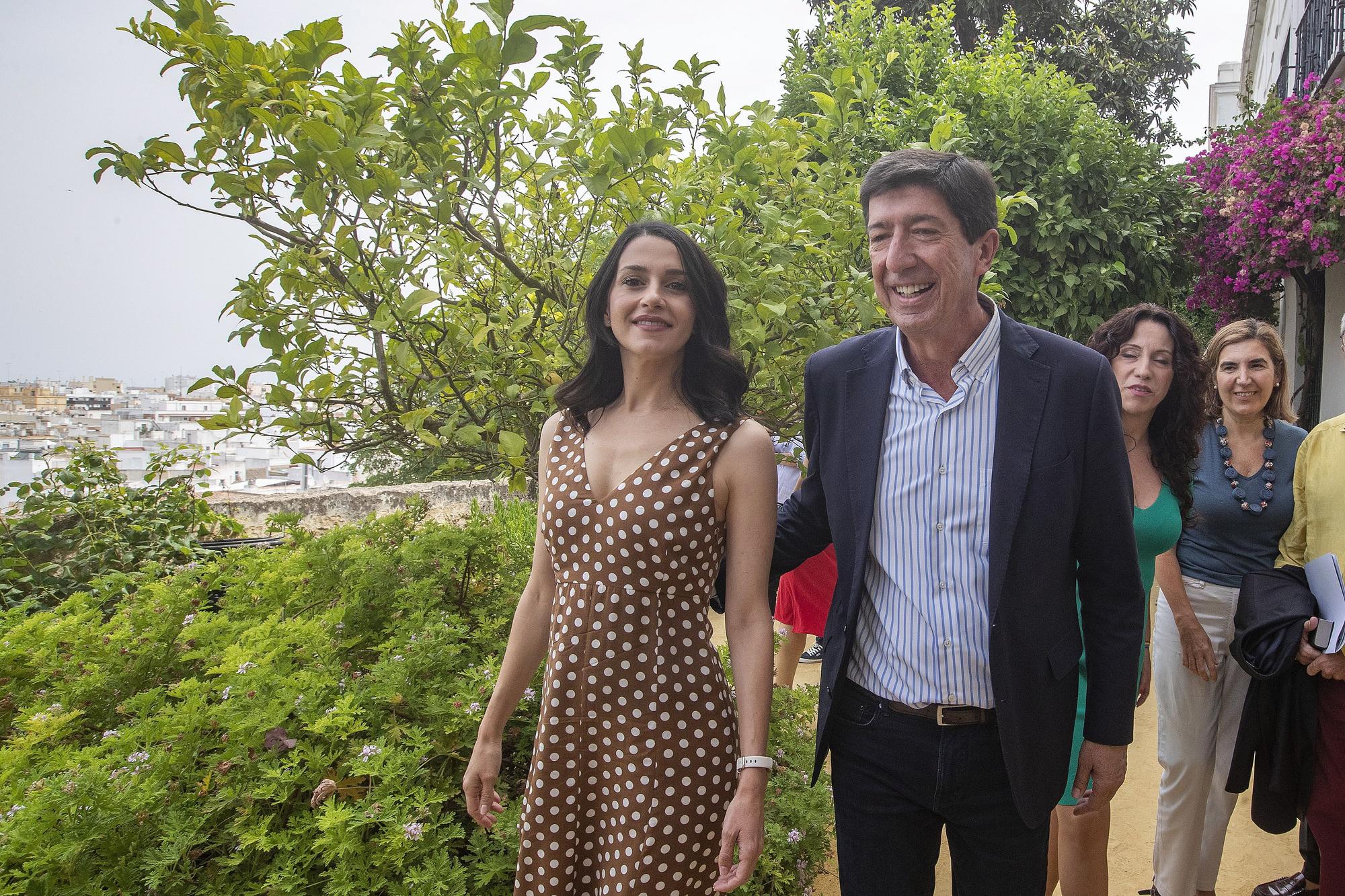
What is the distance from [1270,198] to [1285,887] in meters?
5.40

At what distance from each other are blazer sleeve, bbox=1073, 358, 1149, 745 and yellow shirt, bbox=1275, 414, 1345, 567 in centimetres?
131

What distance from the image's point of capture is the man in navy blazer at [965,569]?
1587 mm

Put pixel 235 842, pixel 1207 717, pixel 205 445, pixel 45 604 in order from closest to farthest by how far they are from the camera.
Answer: pixel 235 842
pixel 1207 717
pixel 45 604
pixel 205 445

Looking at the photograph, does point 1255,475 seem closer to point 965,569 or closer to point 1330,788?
point 1330,788

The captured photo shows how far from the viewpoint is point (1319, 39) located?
23.4 feet

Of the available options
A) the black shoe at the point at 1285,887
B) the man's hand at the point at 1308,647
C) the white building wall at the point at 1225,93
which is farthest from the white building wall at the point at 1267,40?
the black shoe at the point at 1285,887

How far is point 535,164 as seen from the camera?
7.93 feet

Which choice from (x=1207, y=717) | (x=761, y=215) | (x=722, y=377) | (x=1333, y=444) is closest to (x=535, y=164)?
(x=761, y=215)

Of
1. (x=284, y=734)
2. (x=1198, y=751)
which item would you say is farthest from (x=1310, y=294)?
(x=284, y=734)

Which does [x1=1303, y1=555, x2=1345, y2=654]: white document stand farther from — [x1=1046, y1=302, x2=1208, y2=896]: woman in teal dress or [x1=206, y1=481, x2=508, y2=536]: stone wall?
[x1=206, y1=481, x2=508, y2=536]: stone wall

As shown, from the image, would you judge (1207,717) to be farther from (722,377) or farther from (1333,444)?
(722,377)

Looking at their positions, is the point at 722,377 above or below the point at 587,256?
below

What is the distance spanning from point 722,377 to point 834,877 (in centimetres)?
222

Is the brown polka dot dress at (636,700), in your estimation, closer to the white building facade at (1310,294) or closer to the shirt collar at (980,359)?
the shirt collar at (980,359)
